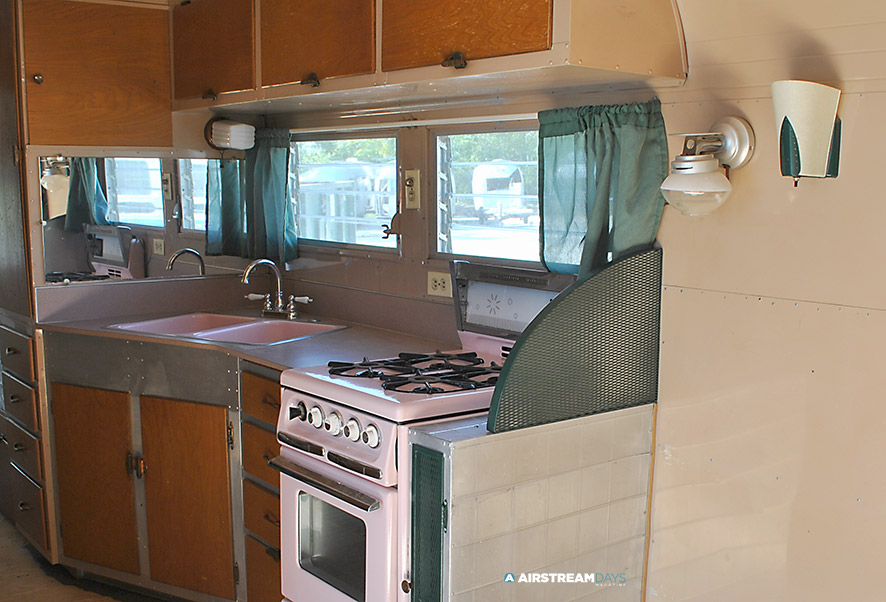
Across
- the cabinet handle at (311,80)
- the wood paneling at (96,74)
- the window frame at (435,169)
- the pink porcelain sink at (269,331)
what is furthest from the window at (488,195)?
the wood paneling at (96,74)

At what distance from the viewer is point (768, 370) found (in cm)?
213

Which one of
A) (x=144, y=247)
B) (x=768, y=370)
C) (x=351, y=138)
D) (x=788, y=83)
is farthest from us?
(x=144, y=247)

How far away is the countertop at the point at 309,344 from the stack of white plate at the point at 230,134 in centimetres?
87

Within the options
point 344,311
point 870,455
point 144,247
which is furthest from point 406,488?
point 144,247

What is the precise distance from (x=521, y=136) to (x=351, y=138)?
2.97 ft

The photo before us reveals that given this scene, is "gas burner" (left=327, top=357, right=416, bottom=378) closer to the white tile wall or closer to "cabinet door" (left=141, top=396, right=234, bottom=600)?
the white tile wall

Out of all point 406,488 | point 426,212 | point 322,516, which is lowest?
point 322,516

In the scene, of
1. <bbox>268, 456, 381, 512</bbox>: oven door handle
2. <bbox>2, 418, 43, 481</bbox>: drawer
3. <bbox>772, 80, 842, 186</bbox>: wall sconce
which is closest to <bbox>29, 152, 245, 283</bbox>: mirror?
<bbox>2, 418, 43, 481</bbox>: drawer

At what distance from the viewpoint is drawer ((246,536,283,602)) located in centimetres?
283

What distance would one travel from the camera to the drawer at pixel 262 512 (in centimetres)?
280

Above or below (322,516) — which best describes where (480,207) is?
above

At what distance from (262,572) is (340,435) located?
2.79 ft

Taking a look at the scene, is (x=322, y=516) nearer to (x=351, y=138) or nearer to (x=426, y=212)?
(x=426, y=212)

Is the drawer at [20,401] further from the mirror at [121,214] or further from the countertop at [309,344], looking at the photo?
the mirror at [121,214]
